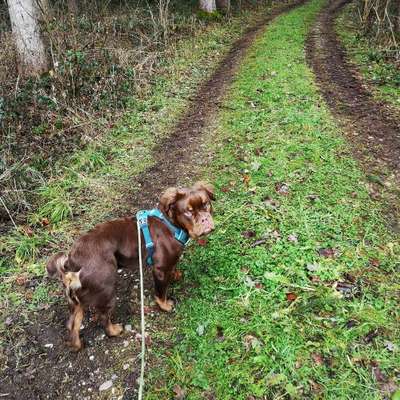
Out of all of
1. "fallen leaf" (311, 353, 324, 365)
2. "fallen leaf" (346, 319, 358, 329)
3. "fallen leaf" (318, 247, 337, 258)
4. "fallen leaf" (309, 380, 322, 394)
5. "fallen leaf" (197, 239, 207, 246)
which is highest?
"fallen leaf" (197, 239, 207, 246)

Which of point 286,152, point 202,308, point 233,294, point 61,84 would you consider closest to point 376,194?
point 286,152

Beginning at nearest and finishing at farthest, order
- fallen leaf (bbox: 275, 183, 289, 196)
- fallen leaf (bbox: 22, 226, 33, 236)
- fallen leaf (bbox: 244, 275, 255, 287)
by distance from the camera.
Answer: fallen leaf (bbox: 244, 275, 255, 287) → fallen leaf (bbox: 22, 226, 33, 236) → fallen leaf (bbox: 275, 183, 289, 196)

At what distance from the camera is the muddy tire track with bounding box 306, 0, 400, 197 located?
19.3 feet

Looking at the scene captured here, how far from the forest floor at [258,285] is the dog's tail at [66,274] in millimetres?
730

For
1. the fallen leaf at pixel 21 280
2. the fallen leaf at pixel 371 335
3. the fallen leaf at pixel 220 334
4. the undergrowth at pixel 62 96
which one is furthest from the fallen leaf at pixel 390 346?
the undergrowth at pixel 62 96

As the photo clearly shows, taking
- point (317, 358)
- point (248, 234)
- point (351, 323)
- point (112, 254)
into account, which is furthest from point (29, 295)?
point (351, 323)

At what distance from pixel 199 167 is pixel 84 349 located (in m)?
3.56

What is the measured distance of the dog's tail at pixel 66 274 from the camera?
9.77 ft

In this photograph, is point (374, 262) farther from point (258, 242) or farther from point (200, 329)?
point (200, 329)

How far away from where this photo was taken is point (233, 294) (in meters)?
3.78

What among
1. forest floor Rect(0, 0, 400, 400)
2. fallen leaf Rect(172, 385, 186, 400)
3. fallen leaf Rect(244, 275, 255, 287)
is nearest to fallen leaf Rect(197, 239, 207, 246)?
forest floor Rect(0, 0, 400, 400)

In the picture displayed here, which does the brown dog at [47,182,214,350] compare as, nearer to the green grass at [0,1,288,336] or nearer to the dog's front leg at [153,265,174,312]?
the dog's front leg at [153,265,174,312]

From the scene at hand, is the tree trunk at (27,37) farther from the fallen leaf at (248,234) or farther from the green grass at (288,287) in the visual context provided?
the fallen leaf at (248,234)

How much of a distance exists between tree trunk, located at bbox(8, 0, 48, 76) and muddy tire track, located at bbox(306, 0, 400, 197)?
651 cm
